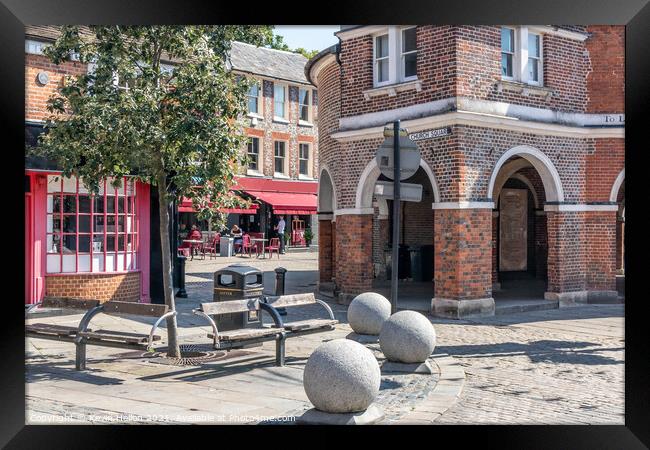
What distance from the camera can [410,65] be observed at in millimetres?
15750

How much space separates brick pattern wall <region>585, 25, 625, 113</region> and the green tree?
A: 10246 millimetres

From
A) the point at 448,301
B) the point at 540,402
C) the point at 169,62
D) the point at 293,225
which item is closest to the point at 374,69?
the point at 169,62

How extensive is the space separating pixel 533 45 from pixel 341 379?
39.1 ft

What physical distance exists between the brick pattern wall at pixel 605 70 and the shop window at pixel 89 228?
11.0 m

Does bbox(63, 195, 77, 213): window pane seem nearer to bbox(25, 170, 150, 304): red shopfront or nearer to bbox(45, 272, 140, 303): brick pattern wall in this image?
bbox(25, 170, 150, 304): red shopfront

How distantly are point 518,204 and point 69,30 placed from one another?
14247mm

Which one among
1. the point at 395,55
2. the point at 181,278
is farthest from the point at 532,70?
the point at 181,278

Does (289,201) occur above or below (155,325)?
above

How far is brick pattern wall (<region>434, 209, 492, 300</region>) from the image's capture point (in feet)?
46.4

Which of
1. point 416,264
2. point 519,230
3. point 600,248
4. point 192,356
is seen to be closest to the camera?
point 192,356

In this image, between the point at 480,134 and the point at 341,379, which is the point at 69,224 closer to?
the point at 480,134

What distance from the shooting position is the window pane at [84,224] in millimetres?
14625
